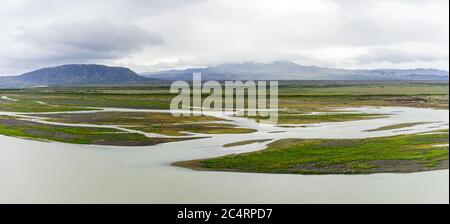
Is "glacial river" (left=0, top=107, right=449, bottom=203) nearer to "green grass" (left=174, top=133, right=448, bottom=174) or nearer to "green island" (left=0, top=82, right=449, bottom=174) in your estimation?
"green grass" (left=174, top=133, right=448, bottom=174)

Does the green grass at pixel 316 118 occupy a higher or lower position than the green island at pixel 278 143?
higher

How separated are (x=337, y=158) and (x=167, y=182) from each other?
9.47m

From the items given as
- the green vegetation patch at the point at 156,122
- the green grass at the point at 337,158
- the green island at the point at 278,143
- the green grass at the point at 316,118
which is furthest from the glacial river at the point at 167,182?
the green grass at the point at 316,118

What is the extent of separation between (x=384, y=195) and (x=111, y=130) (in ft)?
74.8

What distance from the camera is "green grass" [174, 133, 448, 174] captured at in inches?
831

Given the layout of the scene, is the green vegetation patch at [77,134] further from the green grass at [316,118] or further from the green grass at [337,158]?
the green grass at [316,118]

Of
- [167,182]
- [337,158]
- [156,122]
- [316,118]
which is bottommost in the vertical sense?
[167,182]

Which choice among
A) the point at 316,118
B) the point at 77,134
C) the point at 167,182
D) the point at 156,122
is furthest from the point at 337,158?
the point at 156,122

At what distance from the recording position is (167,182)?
18797 mm

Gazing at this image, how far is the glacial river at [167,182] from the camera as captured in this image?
1667 centimetres

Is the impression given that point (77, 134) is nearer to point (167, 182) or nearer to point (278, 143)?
point (278, 143)

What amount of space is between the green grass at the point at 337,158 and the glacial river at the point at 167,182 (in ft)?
3.11
